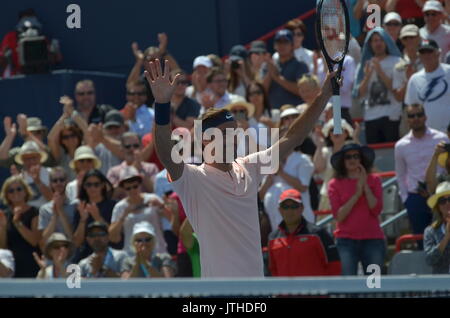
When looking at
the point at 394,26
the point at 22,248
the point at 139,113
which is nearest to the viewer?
the point at 22,248

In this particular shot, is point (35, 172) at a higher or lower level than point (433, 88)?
lower

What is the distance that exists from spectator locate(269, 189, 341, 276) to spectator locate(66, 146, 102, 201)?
2575 millimetres

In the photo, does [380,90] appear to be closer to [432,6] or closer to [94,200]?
[432,6]

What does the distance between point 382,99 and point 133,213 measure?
277cm

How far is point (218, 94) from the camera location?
12.0 metres

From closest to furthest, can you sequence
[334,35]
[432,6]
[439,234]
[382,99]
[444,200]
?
[334,35] → [439,234] → [444,200] → [382,99] → [432,6]

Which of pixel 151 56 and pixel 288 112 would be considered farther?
pixel 151 56

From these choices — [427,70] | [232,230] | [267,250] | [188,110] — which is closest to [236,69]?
[188,110]

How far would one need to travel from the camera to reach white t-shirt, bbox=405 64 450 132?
10.4 meters

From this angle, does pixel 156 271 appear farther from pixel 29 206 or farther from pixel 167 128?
pixel 167 128

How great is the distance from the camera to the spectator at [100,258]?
9.38 m

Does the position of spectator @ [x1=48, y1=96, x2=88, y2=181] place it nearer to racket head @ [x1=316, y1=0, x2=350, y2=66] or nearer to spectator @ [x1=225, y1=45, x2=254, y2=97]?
spectator @ [x1=225, y1=45, x2=254, y2=97]

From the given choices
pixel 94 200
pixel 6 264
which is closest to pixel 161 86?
pixel 6 264

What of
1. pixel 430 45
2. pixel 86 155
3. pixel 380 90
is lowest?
pixel 86 155
